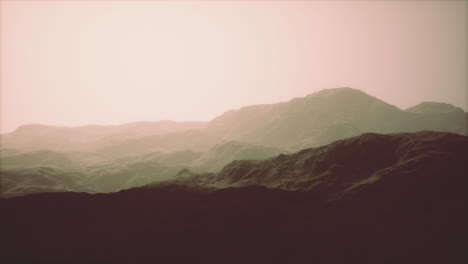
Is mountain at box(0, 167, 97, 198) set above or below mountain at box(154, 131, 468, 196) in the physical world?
below

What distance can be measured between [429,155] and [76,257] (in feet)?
117

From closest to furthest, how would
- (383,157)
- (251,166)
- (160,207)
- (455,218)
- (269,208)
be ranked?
(160,207)
(269,208)
(455,218)
(383,157)
(251,166)

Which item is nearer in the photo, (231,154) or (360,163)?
(360,163)

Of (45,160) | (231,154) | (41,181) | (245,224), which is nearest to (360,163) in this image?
(245,224)

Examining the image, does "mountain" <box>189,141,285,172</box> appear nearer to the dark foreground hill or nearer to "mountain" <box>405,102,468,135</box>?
"mountain" <box>405,102,468,135</box>

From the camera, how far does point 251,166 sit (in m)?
59.8

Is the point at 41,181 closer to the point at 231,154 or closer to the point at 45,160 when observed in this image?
the point at 45,160

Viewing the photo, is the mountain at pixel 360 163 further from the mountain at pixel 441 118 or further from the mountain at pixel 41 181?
the mountain at pixel 441 118

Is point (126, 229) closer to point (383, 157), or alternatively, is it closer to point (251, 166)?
point (383, 157)

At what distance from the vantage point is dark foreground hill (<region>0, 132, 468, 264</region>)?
21.5 m

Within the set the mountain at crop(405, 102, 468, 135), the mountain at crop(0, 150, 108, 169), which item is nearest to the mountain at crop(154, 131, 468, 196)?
the mountain at crop(405, 102, 468, 135)

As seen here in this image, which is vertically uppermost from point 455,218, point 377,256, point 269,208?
point 269,208

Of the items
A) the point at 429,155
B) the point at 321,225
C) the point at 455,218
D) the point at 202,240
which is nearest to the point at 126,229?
the point at 202,240

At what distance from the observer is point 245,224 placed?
24281 millimetres
